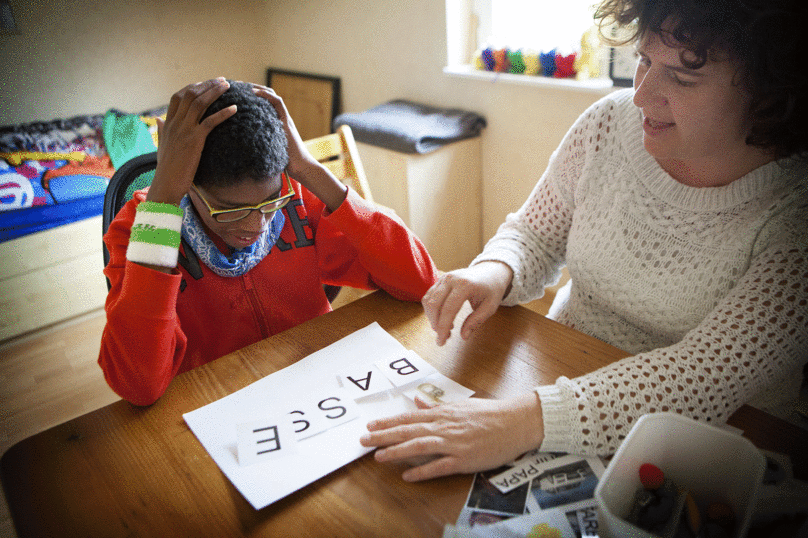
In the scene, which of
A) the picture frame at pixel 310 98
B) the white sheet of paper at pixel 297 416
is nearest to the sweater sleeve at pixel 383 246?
the white sheet of paper at pixel 297 416

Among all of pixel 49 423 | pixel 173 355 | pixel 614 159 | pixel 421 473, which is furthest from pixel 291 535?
pixel 49 423

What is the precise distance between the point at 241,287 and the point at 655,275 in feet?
2.45

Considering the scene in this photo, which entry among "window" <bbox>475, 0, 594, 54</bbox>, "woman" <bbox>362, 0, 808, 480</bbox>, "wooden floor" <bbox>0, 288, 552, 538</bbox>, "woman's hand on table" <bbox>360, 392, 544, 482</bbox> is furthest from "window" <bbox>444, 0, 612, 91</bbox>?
"woman's hand on table" <bbox>360, 392, 544, 482</bbox>

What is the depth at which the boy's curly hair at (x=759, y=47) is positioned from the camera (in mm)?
638

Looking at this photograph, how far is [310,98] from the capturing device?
3.34m

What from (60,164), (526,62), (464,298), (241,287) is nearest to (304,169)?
(241,287)

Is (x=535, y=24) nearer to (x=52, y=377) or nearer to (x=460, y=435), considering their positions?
(x=460, y=435)

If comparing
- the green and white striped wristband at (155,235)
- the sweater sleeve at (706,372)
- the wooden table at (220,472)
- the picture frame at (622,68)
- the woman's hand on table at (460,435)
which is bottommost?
the wooden table at (220,472)

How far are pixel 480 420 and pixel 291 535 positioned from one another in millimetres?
253

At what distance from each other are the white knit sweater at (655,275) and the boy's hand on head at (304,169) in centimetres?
32

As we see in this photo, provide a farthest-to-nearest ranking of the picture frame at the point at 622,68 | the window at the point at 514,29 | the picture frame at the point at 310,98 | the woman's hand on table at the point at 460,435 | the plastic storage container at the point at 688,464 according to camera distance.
→ 1. the picture frame at the point at 310,98
2. the window at the point at 514,29
3. the picture frame at the point at 622,68
4. the woman's hand on table at the point at 460,435
5. the plastic storage container at the point at 688,464

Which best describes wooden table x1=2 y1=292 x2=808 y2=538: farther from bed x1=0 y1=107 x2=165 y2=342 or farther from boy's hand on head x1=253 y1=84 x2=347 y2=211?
bed x1=0 y1=107 x2=165 y2=342

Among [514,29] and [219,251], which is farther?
[514,29]

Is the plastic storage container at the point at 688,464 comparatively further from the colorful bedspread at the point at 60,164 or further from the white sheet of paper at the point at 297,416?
the colorful bedspread at the point at 60,164
